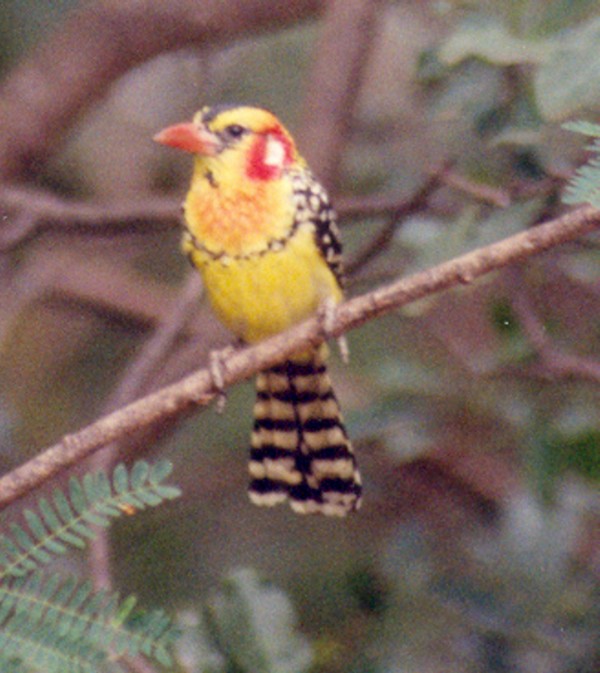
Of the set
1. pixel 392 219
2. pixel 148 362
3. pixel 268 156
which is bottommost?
pixel 148 362

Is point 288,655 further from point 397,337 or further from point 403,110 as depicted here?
point 403,110

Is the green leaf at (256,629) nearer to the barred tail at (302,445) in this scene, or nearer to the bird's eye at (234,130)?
the barred tail at (302,445)

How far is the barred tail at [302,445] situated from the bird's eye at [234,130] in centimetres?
47

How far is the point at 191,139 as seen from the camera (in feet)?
8.52

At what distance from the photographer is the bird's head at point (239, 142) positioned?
104 inches

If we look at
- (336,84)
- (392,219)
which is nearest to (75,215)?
(336,84)

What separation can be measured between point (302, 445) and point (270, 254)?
0.39m

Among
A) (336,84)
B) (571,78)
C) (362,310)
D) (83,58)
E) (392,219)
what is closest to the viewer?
(362,310)

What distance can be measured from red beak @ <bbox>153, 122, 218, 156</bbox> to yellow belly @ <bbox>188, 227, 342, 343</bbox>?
0.20 m

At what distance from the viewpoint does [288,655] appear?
2264mm

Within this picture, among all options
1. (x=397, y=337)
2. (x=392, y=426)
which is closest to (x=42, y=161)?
(x=397, y=337)

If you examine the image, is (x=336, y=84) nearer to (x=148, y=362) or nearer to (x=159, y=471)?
(x=148, y=362)

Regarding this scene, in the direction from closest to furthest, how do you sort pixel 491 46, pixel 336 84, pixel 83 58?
pixel 491 46
pixel 336 84
pixel 83 58

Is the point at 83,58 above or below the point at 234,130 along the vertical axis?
below
